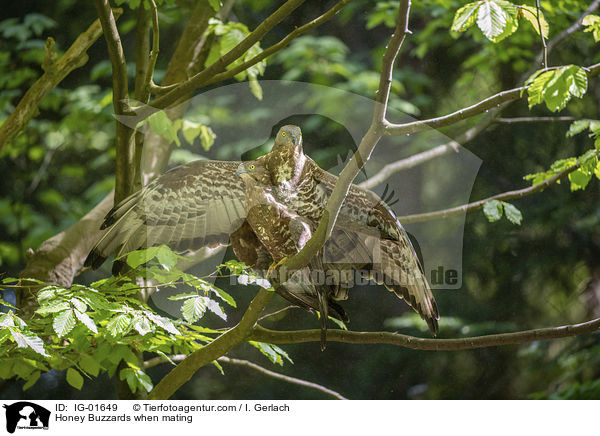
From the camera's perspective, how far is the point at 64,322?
3.97 ft

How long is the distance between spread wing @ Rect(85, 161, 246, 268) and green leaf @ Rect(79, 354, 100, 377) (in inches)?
10.1

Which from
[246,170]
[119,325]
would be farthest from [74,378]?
[246,170]

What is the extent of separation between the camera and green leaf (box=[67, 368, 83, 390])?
1.48 m

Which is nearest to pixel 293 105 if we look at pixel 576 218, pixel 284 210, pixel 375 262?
pixel 284 210

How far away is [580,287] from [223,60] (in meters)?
1.17

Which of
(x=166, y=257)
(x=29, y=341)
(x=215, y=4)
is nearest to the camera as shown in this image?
(x=29, y=341)

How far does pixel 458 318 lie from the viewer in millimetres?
1627

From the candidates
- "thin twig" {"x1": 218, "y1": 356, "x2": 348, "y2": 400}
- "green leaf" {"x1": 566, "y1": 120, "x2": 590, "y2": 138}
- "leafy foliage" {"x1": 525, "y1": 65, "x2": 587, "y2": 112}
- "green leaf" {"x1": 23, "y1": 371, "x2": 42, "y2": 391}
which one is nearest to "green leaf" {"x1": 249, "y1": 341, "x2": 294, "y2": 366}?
"thin twig" {"x1": 218, "y1": 356, "x2": 348, "y2": 400}

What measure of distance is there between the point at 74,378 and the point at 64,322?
352 millimetres

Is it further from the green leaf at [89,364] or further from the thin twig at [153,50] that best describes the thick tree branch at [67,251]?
the thin twig at [153,50]

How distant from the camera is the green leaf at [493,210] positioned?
1.64 m

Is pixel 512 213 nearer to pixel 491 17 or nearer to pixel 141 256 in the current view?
pixel 491 17

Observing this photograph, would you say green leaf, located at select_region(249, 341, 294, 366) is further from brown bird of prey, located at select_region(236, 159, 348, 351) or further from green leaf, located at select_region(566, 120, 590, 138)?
green leaf, located at select_region(566, 120, 590, 138)
